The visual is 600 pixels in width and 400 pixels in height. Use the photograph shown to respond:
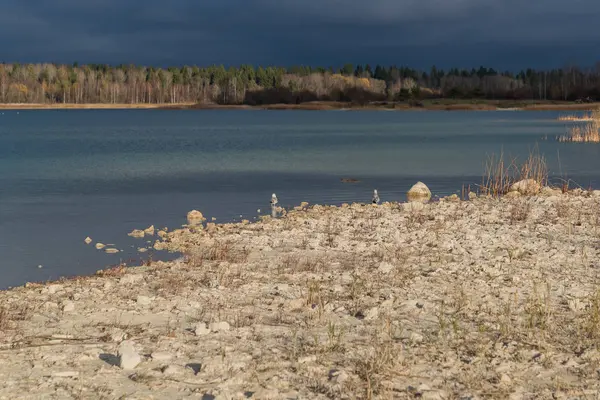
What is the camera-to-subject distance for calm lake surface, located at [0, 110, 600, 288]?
56.6 feet

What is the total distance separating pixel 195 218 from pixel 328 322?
11964mm

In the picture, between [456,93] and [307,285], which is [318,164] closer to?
[307,285]

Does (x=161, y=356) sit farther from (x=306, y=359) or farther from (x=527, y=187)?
(x=527, y=187)

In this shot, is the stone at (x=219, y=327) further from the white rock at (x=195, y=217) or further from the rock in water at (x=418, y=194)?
the rock in water at (x=418, y=194)

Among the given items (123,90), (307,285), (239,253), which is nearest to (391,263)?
(307,285)

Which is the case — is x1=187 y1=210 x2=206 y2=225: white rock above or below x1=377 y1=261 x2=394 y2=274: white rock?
below

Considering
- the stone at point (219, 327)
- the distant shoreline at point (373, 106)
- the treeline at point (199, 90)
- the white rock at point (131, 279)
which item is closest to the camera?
the stone at point (219, 327)

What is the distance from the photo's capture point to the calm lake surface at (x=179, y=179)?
1725 cm

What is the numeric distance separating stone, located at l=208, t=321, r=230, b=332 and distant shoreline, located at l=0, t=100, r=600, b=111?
125087 millimetres

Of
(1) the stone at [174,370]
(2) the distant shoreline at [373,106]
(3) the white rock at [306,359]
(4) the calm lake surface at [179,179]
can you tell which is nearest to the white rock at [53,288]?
(4) the calm lake surface at [179,179]

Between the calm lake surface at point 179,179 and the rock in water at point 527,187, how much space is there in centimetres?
398

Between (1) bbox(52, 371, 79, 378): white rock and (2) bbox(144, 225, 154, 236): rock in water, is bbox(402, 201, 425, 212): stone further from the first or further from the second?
(1) bbox(52, 371, 79, 378): white rock

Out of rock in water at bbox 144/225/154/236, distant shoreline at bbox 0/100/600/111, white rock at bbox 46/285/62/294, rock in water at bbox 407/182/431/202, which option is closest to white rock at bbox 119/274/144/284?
white rock at bbox 46/285/62/294

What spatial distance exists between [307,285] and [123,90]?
192 m
